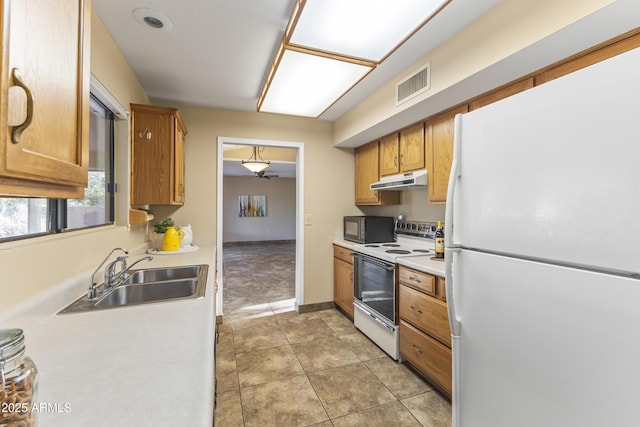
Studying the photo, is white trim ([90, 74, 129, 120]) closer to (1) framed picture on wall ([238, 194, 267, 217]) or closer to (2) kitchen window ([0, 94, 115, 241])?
(2) kitchen window ([0, 94, 115, 241])

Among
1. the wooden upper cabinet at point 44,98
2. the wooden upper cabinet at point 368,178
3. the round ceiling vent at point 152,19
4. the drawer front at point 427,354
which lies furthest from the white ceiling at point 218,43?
the drawer front at point 427,354

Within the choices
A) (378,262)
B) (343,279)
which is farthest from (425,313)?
(343,279)

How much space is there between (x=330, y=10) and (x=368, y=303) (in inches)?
92.7

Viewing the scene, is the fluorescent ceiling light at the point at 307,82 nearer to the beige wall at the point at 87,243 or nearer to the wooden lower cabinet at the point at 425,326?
the beige wall at the point at 87,243

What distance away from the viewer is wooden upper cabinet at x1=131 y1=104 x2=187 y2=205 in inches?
93.1

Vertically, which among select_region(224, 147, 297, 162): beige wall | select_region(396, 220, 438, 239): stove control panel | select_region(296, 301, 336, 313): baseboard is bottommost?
select_region(296, 301, 336, 313): baseboard

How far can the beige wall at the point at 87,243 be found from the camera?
39.3 inches

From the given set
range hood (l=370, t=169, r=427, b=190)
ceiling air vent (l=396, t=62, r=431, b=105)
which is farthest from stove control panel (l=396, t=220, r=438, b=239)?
ceiling air vent (l=396, t=62, r=431, b=105)

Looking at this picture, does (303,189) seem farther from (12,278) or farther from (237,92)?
(12,278)

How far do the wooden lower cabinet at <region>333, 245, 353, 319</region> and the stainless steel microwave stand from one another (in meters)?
0.23

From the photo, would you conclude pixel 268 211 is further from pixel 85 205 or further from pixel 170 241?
pixel 85 205

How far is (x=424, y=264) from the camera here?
2070 mm

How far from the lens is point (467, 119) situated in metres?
1.32

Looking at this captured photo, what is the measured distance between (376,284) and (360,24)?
202 centimetres
